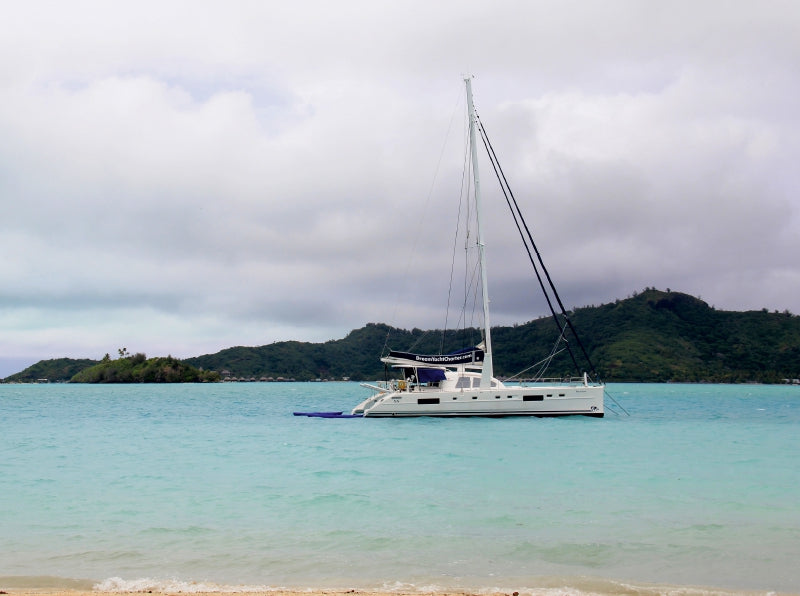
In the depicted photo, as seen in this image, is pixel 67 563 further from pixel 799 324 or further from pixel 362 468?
pixel 799 324

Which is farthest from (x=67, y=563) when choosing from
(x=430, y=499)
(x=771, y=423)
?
(x=771, y=423)

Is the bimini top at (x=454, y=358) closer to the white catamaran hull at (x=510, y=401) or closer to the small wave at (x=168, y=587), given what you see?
the white catamaran hull at (x=510, y=401)

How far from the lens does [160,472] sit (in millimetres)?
20156

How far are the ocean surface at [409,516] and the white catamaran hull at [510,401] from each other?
7.89 m

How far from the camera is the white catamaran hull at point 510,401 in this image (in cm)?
3559

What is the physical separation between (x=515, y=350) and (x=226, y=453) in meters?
119

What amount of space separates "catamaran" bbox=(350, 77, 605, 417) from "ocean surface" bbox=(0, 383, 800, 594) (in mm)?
8032

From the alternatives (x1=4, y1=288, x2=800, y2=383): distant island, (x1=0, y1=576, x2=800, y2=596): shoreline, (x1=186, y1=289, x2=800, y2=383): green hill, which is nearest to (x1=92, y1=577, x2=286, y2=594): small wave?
(x1=0, y1=576, x2=800, y2=596): shoreline

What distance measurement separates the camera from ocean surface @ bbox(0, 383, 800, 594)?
9.34 metres

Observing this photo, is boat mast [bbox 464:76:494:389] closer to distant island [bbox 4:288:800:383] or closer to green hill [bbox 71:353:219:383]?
distant island [bbox 4:288:800:383]

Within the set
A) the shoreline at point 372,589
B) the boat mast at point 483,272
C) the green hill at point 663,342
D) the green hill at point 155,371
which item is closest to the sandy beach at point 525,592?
the shoreline at point 372,589

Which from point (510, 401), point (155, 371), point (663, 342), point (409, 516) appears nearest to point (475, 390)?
point (510, 401)

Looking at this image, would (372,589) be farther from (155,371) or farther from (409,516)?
(155,371)

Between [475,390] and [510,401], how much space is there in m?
1.95
